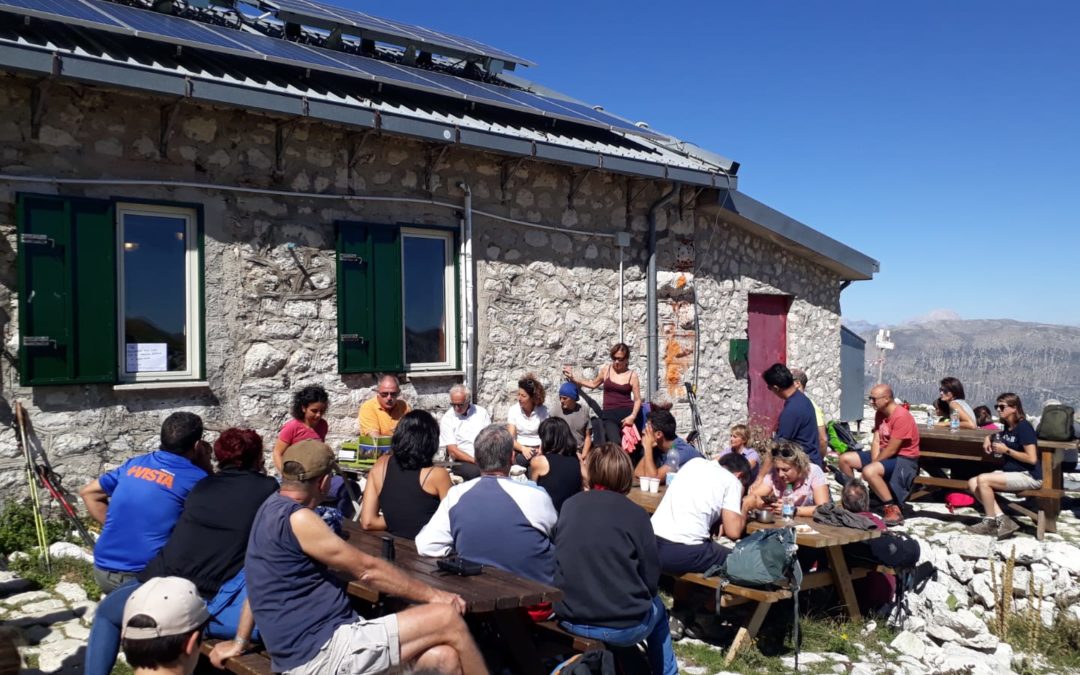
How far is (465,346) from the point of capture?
8430 millimetres

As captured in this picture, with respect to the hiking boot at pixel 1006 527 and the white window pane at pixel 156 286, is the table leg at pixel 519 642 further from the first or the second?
the hiking boot at pixel 1006 527

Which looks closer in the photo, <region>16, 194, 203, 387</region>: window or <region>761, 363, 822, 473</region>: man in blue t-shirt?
<region>16, 194, 203, 387</region>: window

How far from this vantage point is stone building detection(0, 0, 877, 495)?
6.13 meters

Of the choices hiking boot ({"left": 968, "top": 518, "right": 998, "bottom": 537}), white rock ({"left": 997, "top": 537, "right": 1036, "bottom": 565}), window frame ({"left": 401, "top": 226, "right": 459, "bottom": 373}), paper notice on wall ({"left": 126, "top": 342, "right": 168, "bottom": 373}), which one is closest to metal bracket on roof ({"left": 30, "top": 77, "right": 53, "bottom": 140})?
paper notice on wall ({"left": 126, "top": 342, "right": 168, "bottom": 373})

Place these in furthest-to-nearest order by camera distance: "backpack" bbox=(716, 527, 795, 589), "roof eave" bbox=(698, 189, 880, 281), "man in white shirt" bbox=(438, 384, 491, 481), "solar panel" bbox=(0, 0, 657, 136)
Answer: "roof eave" bbox=(698, 189, 880, 281) < "man in white shirt" bbox=(438, 384, 491, 481) < "solar panel" bbox=(0, 0, 657, 136) < "backpack" bbox=(716, 527, 795, 589)

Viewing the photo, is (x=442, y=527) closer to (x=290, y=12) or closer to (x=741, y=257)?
(x=290, y=12)

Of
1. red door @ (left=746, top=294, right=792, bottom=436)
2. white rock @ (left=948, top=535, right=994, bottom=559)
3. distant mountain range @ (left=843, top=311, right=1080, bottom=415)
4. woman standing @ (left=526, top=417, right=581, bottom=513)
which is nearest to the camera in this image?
woman standing @ (left=526, top=417, right=581, bottom=513)

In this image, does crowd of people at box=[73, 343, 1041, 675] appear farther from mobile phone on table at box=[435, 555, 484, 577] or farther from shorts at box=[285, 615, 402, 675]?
mobile phone on table at box=[435, 555, 484, 577]

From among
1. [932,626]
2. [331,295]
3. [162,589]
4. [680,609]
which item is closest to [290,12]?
[331,295]

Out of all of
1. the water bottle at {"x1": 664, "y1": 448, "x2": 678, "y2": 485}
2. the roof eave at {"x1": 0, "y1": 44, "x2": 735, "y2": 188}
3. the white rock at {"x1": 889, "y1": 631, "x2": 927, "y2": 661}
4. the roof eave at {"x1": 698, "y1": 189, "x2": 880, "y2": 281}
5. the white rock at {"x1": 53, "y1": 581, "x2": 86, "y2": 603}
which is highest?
the roof eave at {"x1": 0, "y1": 44, "x2": 735, "y2": 188}

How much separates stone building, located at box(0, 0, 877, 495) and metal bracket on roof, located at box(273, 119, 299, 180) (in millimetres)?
13

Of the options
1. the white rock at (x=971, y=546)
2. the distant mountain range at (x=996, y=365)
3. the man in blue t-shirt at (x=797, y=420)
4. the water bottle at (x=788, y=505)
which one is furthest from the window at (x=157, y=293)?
the distant mountain range at (x=996, y=365)

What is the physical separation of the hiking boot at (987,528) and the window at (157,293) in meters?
7.19

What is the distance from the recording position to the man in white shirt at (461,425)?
25.5ft
